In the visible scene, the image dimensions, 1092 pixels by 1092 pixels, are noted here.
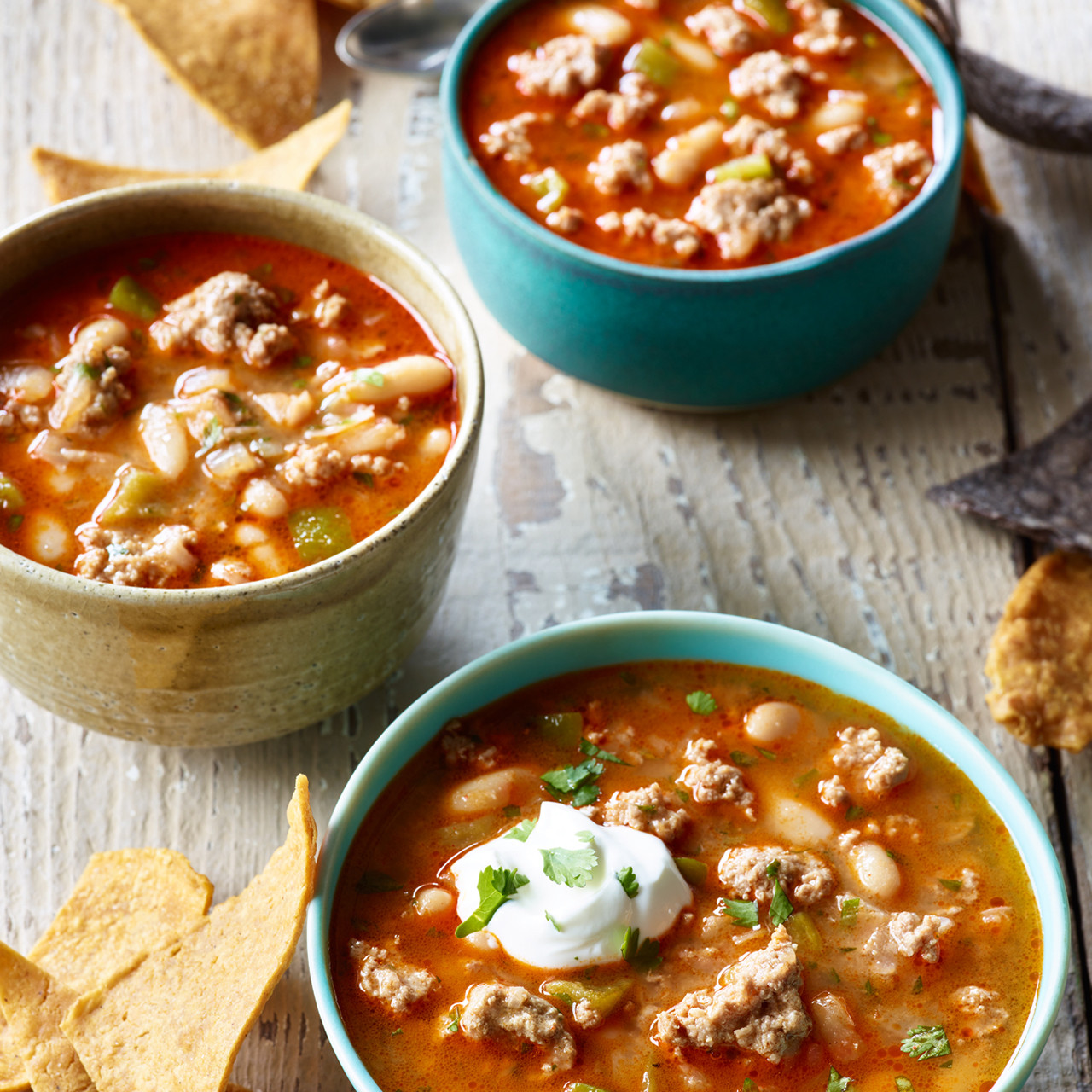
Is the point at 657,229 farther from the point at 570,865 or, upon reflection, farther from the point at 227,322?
the point at 570,865

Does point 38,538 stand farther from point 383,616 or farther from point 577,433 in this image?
point 577,433

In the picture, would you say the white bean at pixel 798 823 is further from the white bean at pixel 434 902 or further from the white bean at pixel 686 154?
the white bean at pixel 686 154

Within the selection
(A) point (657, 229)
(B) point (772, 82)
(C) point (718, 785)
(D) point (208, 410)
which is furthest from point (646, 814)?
(B) point (772, 82)

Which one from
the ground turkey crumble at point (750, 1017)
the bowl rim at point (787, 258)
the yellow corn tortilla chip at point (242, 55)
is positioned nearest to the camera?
the ground turkey crumble at point (750, 1017)

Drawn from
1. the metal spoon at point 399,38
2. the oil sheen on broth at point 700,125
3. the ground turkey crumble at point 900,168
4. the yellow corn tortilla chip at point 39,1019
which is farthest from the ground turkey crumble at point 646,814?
the metal spoon at point 399,38

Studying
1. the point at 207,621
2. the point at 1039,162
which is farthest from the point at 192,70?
the point at 1039,162

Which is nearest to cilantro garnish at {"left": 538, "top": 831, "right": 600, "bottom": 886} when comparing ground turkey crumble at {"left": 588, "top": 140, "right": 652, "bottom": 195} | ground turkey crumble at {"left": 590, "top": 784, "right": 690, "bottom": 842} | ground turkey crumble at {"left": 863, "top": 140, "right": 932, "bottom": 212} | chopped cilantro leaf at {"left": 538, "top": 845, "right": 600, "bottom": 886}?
chopped cilantro leaf at {"left": 538, "top": 845, "right": 600, "bottom": 886}
